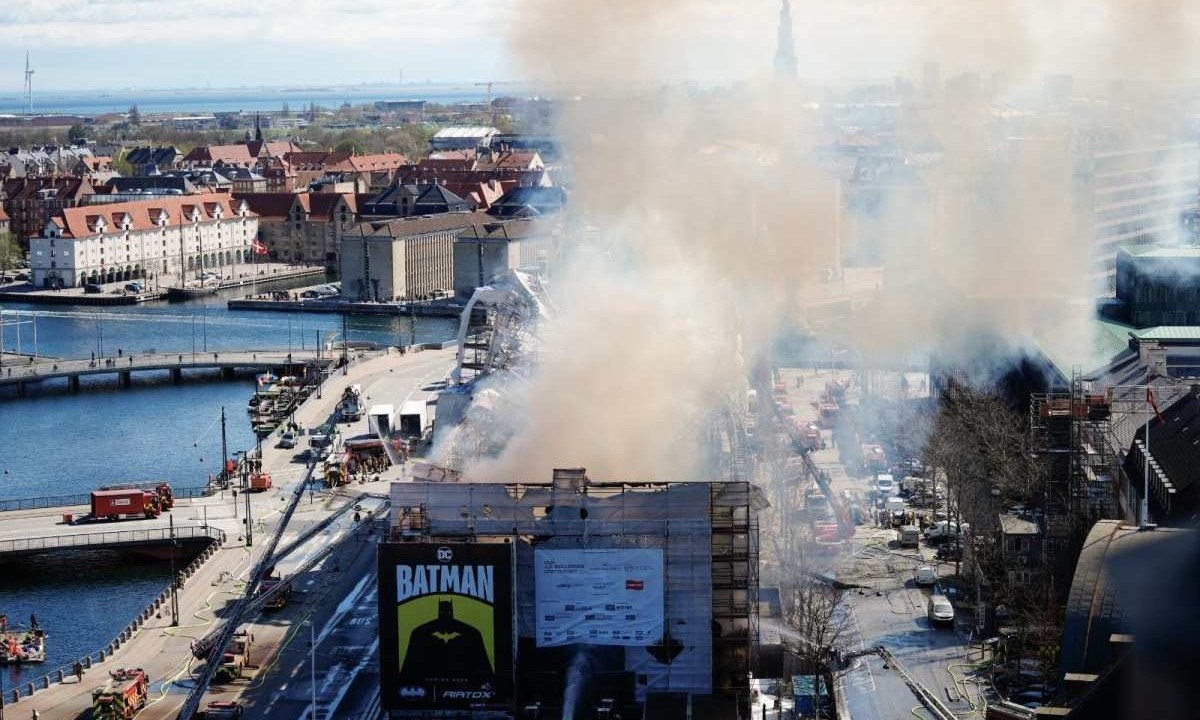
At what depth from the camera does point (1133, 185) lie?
3594cm

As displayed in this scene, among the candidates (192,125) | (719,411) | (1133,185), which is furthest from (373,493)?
(192,125)

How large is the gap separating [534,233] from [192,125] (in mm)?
83900

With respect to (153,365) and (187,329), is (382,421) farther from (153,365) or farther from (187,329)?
(187,329)

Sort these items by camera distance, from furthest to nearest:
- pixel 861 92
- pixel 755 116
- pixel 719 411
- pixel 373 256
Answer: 1. pixel 373 256
2. pixel 861 92
3. pixel 755 116
4. pixel 719 411

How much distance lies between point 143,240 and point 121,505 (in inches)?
1220

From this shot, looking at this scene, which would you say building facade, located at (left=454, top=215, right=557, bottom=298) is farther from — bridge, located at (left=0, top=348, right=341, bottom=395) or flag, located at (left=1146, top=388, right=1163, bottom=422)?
flag, located at (left=1146, top=388, right=1163, bottom=422)

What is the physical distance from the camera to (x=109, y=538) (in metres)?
21.6

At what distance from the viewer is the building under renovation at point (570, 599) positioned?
46.7 ft

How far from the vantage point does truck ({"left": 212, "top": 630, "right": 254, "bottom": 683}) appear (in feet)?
51.2

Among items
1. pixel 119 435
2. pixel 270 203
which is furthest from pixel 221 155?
Result: pixel 119 435

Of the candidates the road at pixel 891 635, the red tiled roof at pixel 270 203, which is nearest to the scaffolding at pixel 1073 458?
the road at pixel 891 635

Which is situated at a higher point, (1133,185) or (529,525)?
(1133,185)

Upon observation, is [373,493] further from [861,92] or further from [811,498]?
[861,92]

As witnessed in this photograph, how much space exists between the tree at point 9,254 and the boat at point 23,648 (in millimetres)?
38159
